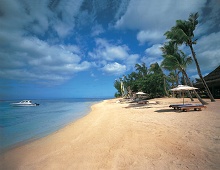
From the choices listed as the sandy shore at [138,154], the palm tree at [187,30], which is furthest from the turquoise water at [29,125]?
the palm tree at [187,30]

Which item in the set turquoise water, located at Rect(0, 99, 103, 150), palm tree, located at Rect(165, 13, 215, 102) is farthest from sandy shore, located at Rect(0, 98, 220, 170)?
palm tree, located at Rect(165, 13, 215, 102)

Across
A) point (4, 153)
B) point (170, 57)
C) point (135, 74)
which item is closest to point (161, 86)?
point (170, 57)

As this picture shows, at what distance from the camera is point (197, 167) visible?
310 centimetres

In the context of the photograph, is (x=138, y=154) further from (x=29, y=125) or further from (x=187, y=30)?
(x=187, y=30)

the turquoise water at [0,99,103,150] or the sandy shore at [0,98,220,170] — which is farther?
the turquoise water at [0,99,103,150]

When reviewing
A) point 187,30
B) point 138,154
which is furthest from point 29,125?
point 187,30

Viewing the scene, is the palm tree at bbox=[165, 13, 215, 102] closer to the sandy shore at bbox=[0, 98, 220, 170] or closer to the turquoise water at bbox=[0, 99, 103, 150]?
the sandy shore at bbox=[0, 98, 220, 170]

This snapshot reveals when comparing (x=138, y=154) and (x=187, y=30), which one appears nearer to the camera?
(x=138, y=154)

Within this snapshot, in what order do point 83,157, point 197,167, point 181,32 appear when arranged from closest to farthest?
point 197,167
point 83,157
point 181,32

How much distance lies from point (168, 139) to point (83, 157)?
2.77m

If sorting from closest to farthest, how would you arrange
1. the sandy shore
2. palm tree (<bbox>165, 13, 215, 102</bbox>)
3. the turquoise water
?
the sandy shore → the turquoise water → palm tree (<bbox>165, 13, 215, 102</bbox>)

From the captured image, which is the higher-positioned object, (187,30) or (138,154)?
(187,30)

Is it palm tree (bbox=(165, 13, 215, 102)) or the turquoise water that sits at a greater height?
palm tree (bbox=(165, 13, 215, 102))

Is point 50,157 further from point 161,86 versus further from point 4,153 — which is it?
point 161,86
